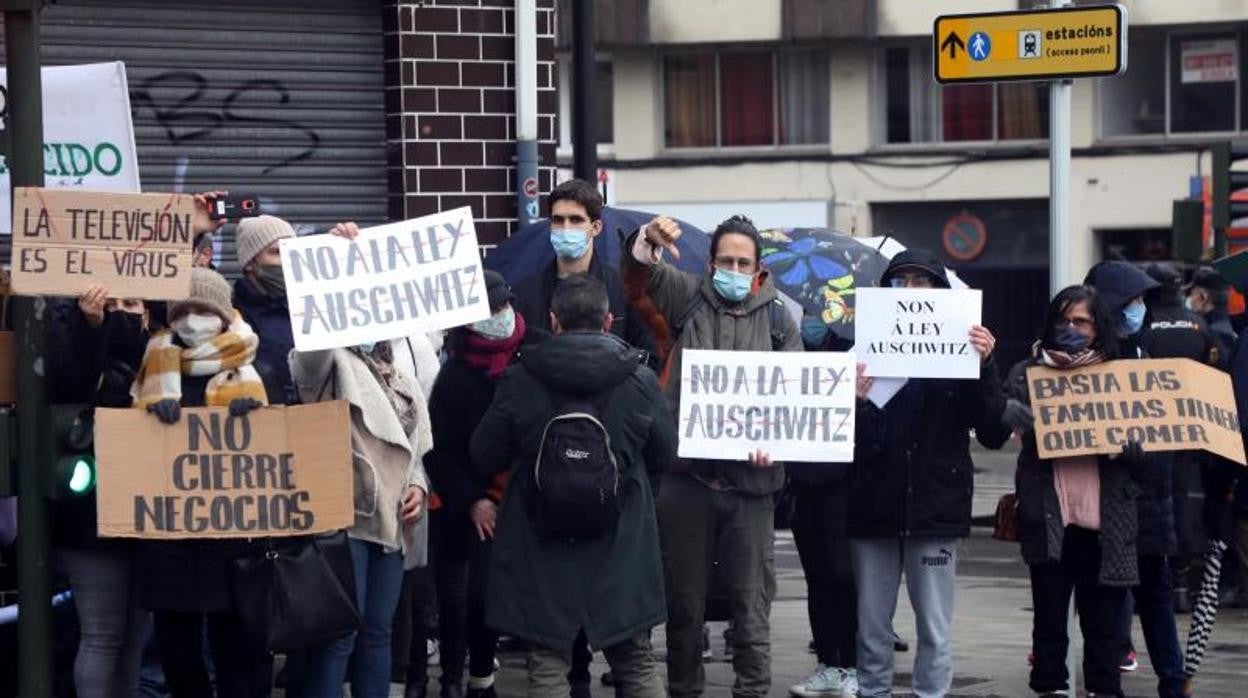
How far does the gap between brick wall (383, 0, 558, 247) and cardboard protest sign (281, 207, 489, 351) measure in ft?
9.22

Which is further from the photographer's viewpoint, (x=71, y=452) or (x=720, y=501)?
(x=720, y=501)

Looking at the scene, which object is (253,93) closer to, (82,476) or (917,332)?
(917,332)

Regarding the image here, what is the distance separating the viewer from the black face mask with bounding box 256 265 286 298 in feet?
26.5

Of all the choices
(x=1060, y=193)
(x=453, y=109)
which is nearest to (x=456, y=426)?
(x=1060, y=193)

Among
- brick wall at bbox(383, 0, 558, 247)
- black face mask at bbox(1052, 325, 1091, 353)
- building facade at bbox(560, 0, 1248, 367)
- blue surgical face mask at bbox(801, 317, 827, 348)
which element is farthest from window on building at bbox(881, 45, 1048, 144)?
black face mask at bbox(1052, 325, 1091, 353)

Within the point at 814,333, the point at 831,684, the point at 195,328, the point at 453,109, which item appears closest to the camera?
the point at 195,328

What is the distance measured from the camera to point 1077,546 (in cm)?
905

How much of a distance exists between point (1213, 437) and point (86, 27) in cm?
513

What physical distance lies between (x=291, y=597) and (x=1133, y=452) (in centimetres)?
336

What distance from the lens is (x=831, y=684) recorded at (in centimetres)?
973

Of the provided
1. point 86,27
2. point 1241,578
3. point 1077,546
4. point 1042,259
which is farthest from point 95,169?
point 1042,259

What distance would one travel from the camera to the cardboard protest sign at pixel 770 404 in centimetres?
863

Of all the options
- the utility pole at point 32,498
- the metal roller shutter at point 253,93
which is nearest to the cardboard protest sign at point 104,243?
the utility pole at point 32,498

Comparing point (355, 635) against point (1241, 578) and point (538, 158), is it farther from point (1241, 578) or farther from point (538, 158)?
point (1241, 578)
